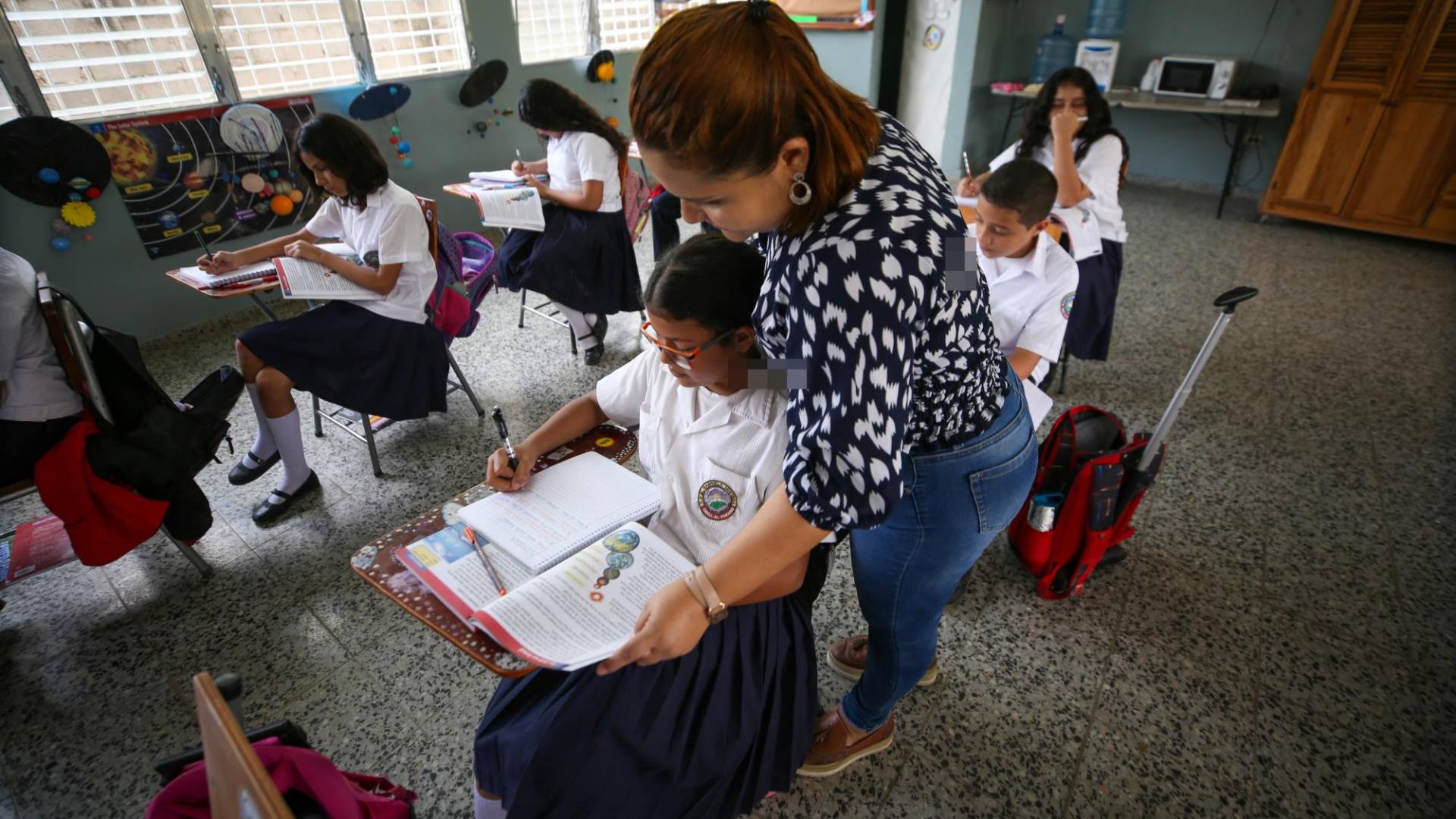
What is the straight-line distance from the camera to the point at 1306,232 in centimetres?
489

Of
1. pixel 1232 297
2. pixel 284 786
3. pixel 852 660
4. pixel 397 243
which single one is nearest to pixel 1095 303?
pixel 1232 297

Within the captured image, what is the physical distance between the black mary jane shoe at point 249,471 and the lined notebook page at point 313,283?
2.06 ft

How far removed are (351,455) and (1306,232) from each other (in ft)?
20.0

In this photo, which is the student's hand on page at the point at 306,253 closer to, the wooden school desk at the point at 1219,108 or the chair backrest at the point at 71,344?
the chair backrest at the point at 71,344

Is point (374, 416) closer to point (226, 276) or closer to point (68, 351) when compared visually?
point (226, 276)

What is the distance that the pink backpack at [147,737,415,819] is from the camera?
955 millimetres

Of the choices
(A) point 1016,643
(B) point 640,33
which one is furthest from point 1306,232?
(B) point 640,33

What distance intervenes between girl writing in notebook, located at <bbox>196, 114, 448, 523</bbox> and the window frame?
4.49 ft

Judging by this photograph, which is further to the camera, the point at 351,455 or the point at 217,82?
the point at 217,82

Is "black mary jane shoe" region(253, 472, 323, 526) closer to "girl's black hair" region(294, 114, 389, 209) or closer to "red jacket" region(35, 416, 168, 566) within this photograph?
"red jacket" region(35, 416, 168, 566)

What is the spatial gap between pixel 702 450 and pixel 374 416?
6.55 ft

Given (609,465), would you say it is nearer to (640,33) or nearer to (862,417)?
(862,417)

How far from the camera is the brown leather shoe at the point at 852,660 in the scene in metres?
1.71

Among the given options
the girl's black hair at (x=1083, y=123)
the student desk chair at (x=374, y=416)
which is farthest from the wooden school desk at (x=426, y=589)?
the girl's black hair at (x=1083, y=123)
